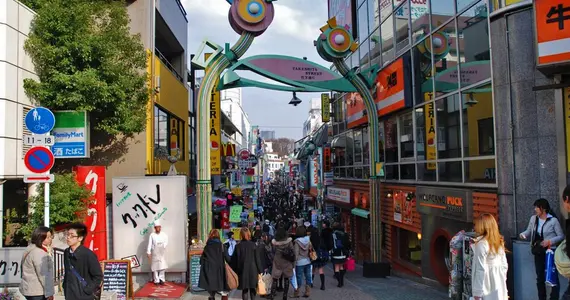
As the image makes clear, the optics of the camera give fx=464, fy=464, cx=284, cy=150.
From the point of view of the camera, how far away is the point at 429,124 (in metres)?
12.4

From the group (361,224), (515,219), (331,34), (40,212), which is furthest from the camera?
(361,224)

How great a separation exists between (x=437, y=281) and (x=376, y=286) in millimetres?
1497

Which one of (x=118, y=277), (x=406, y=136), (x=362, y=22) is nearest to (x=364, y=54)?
(x=362, y=22)

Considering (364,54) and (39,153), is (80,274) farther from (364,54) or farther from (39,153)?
(364,54)

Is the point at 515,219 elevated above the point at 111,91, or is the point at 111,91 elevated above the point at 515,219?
the point at 111,91

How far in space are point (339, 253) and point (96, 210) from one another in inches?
Answer: 233

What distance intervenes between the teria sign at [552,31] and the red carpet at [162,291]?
8.03 meters

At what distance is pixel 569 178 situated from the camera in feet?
24.8

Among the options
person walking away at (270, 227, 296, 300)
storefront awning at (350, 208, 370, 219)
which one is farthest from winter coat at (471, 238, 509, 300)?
storefront awning at (350, 208, 370, 219)

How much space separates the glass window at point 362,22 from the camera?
18.5 metres

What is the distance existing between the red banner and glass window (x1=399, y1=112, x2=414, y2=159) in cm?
864

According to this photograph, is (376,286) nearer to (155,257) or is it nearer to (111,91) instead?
(155,257)

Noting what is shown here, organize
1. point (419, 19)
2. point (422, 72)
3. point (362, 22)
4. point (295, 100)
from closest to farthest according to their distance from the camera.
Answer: point (422, 72), point (419, 19), point (295, 100), point (362, 22)

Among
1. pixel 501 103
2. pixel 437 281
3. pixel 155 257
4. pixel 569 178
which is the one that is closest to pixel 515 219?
pixel 569 178
